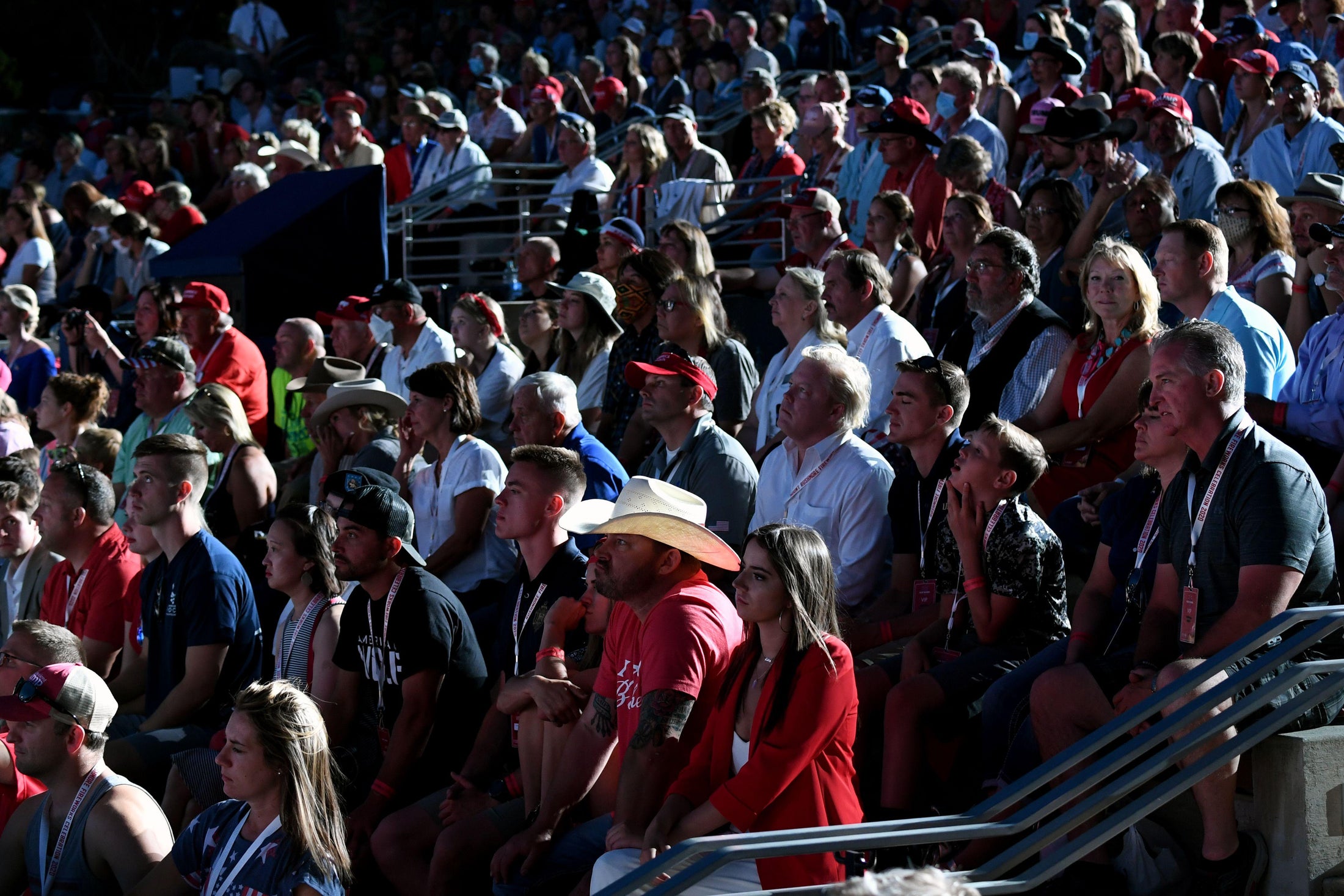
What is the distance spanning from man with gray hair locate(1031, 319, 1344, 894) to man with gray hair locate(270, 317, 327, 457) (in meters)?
5.72

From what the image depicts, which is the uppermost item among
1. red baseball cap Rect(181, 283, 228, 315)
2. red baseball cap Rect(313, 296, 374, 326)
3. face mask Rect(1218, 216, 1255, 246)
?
face mask Rect(1218, 216, 1255, 246)

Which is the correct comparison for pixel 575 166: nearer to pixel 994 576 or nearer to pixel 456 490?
pixel 456 490

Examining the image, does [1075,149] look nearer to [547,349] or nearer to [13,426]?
[547,349]

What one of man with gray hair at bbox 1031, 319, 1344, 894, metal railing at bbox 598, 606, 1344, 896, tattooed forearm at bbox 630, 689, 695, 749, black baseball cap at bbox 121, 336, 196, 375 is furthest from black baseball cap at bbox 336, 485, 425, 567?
black baseball cap at bbox 121, 336, 196, 375

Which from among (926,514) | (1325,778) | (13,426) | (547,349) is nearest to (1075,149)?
(547,349)

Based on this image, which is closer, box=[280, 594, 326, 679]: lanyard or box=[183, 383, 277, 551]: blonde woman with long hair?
box=[280, 594, 326, 679]: lanyard

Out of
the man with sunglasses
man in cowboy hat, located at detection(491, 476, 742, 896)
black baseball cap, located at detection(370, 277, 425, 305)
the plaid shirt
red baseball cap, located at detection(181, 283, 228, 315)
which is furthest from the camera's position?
red baseball cap, located at detection(181, 283, 228, 315)

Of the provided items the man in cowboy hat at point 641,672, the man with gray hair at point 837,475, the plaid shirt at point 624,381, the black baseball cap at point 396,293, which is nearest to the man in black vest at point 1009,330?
the man with gray hair at point 837,475

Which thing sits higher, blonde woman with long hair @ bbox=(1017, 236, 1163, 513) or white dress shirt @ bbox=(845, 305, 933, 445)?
blonde woman with long hair @ bbox=(1017, 236, 1163, 513)

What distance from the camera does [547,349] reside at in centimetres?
898

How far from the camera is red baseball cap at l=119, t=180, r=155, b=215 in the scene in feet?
48.3

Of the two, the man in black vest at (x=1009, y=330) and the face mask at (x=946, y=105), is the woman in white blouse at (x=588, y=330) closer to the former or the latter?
the man in black vest at (x=1009, y=330)

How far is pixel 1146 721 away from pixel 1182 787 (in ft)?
2.34

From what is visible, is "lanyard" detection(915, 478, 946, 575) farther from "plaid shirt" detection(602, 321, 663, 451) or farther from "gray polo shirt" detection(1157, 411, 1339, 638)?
"plaid shirt" detection(602, 321, 663, 451)
